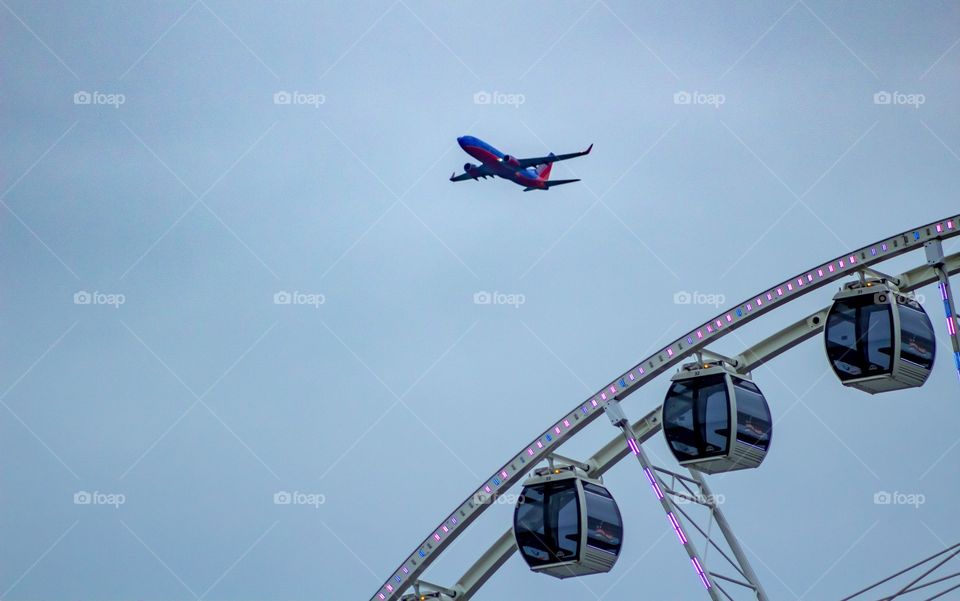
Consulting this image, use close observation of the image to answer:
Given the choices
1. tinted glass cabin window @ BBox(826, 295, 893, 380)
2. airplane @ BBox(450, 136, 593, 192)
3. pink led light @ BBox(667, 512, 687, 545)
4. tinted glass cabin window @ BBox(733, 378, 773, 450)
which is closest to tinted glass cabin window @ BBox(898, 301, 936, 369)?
tinted glass cabin window @ BBox(826, 295, 893, 380)

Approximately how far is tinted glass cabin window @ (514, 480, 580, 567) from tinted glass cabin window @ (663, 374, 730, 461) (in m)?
2.29

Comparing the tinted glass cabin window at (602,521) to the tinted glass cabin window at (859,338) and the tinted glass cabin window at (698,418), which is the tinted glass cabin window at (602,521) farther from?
the tinted glass cabin window at (859,338)

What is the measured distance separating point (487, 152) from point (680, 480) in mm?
46921

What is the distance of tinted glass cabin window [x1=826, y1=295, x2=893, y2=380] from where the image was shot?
A: 25.1 m

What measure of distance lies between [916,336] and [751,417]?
3412mm

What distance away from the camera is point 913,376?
25.3 m

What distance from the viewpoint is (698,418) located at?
86.0 feet

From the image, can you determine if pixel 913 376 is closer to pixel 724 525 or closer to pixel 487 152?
pixel 724 525

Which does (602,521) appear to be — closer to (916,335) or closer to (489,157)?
(916,335)

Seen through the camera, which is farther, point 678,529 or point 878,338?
point 678,529

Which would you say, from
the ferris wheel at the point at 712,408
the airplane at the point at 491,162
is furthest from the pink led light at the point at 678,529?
the airplane at the point at 491,162

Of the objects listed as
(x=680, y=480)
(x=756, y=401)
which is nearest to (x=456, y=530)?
(x=680, y=480)

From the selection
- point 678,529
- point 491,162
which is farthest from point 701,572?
point 491,162

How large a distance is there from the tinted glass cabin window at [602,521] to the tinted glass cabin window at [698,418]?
6.08ft
